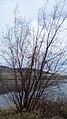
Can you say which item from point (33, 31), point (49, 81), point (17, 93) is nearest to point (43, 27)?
point (33, 31)

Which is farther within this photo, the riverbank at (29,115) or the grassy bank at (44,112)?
the grassy bank at (44,112)

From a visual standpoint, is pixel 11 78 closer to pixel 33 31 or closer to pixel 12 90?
pixel 12 90

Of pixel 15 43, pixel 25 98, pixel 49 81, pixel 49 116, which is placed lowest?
pixel 49 116

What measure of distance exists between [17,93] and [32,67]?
0.99 metres

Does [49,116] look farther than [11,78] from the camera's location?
No

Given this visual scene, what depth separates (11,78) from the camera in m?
8.73

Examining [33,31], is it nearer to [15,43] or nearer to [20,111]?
[15,43]

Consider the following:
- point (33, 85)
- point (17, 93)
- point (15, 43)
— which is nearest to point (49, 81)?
point (33, 85)

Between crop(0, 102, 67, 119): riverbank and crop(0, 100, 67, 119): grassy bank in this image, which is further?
crop(0, 100, 67, 119): grassy bank

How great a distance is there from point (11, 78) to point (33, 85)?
862mm

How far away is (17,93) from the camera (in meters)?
8.52

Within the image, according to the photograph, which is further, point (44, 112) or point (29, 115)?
point (44, 112)

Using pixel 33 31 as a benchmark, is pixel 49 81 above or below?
below

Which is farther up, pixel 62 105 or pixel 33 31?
pixel 33 31
